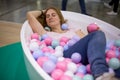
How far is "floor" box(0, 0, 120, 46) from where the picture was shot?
3.90 m

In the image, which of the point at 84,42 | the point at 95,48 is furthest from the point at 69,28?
the point at 95,48

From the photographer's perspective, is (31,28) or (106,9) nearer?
(31,28)

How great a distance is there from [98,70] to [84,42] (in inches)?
18.1

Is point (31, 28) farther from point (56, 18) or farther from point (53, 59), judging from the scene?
point (53, 59)

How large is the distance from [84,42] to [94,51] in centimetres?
23

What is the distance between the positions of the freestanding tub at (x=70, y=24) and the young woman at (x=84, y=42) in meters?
0.10

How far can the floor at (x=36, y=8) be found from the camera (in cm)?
390

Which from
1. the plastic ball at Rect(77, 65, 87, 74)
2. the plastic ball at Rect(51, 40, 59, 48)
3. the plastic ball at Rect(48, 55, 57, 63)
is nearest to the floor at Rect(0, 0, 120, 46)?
the plastic ball at Rect(51, 40, 59, 48)

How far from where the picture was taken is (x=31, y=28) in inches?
81.7

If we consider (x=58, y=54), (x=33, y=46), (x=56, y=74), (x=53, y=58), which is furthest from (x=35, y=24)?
(x=56, y=74)

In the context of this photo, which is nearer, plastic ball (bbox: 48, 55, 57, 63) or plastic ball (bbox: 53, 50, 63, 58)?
plastic ball (bbox: 48, 55, 57, 63)

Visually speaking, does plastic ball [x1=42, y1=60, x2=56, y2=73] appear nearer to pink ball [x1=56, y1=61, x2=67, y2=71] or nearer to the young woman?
pink ball [x1=56, y1=61, x2=67, y2=71]

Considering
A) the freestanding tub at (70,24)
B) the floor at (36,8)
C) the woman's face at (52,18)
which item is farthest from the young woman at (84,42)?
the floor at (36,8)

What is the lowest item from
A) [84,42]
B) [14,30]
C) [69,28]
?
[14,30]
